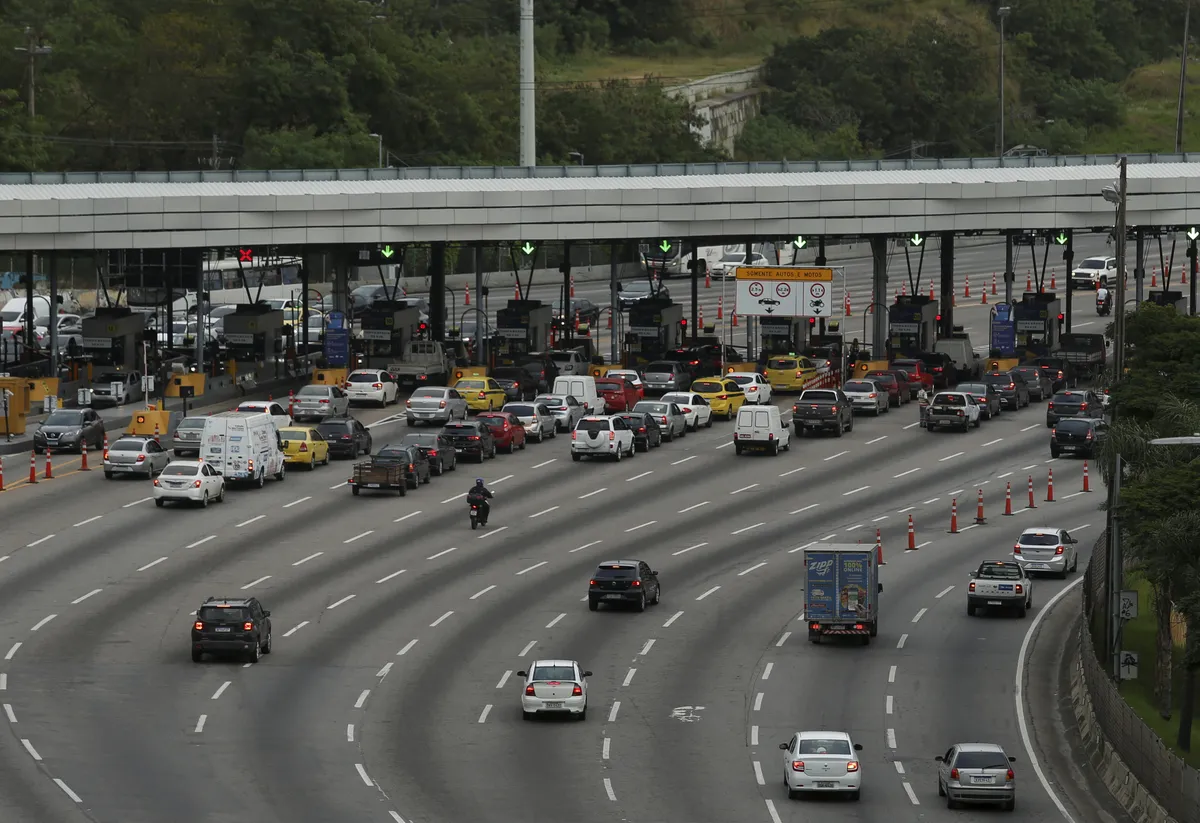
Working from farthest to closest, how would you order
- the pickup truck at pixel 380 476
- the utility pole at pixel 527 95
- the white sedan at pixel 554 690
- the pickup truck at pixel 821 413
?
the utility pole at pixel 527 95 < the pickup truck at pixel 821 413 < the pickup truck at pixel 380 476 < the white sedan at pixel 554 690

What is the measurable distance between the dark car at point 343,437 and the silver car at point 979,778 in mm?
39972

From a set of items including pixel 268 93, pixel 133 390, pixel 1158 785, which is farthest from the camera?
pixel 268 93

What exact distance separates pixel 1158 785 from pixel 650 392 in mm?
55341

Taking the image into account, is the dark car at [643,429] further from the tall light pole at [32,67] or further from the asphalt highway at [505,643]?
the tall light pole at [32,67]

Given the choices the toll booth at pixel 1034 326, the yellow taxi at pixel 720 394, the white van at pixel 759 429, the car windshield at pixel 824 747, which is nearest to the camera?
the car windshield at pixel 824 747

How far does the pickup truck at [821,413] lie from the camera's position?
9194cm

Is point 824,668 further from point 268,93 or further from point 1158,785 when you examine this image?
point 268,93

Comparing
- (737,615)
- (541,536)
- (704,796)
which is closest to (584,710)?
(704,796)

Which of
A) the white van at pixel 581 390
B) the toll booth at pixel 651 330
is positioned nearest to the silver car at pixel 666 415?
the white van at pixel 581 390

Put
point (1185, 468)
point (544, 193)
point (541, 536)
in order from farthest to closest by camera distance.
A: point (544, 193), point (541, 536), point (1185, 468)

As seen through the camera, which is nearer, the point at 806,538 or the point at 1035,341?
the point at 806,538

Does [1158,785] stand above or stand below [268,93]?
below

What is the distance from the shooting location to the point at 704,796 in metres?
48.5

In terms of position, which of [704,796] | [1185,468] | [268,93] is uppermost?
[268,93]
